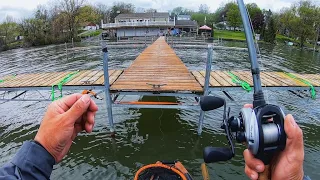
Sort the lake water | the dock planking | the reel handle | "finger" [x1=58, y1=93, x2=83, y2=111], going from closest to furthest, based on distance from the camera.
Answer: "finger" [x1=58, y1=93, x2=83, y2=111]
the reel handle
the lake water
the dock planking

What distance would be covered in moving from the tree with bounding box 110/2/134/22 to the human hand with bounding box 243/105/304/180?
389 feet

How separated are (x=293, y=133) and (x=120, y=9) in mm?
127866

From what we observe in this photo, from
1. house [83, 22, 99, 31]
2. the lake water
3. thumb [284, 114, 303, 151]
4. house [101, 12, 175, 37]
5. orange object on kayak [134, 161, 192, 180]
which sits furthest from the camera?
house [83, 22, 99, 31]

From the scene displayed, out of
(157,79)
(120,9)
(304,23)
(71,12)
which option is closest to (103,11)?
(120,9)

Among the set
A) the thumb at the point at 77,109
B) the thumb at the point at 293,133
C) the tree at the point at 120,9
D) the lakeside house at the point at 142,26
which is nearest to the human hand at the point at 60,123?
the thumb at the point at 77,109

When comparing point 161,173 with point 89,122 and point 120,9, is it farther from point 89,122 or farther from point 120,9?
point 120,9

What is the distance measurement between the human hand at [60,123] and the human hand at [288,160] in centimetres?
118

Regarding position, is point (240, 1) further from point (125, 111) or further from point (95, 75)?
point (125, 111)

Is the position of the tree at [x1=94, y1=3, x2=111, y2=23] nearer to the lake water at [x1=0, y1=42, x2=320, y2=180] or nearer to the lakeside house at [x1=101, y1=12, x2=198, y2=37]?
the lakeside house at [x1=101, y1=12, x2=198, y2=37]

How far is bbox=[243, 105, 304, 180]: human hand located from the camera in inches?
56.8

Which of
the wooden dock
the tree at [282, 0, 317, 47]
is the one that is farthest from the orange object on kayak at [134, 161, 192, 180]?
the tree at [282, 0, 317, 47]

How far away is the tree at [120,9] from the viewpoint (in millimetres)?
117000

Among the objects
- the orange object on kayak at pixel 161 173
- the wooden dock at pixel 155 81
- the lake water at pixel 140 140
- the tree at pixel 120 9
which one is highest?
the tree at pixel 120 9

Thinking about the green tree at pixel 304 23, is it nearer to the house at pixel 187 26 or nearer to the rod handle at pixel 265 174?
the house at pixel 187 26
